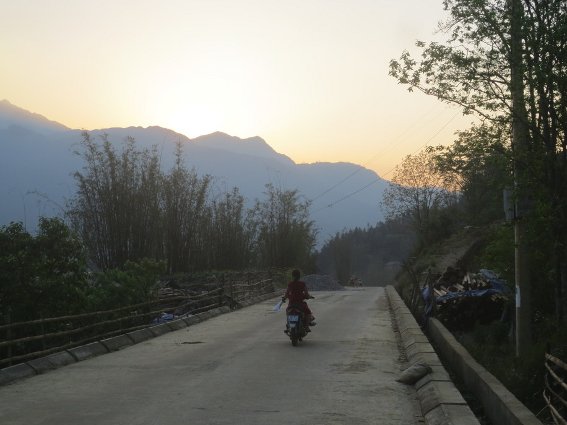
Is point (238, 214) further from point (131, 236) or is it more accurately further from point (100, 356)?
point (100, 356)

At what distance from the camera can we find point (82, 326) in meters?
13.2

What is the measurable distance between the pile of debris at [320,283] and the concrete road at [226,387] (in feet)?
112

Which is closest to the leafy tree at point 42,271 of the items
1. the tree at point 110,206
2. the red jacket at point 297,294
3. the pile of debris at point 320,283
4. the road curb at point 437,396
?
the red jacket at point 297,294

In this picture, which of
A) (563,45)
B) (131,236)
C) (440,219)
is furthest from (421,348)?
(440,219)

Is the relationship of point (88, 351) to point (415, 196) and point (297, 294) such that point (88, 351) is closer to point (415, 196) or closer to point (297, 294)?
point (297, 294)

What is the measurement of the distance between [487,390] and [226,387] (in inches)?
131

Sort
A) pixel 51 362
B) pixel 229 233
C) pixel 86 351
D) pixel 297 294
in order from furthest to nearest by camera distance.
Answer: pixel 229 233 → pixel 297 294 → pixel 86 351 → pixel 51 362

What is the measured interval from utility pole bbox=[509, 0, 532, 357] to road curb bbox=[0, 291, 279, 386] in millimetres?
7533

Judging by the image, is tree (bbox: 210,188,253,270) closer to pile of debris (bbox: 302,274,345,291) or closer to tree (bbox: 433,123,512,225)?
pile of debris (bbox: 302,274,345,291)

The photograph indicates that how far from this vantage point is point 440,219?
165 ft

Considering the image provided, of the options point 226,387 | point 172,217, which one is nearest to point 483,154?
point 226,387

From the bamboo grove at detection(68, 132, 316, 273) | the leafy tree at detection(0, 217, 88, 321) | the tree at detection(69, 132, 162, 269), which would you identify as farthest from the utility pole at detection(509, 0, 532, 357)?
the tree at detection(69, 132, 162, 269)

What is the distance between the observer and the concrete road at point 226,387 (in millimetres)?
7082

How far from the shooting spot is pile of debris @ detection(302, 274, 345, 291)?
4884cm
